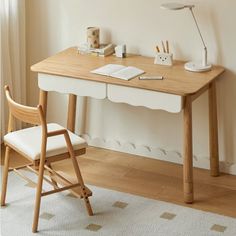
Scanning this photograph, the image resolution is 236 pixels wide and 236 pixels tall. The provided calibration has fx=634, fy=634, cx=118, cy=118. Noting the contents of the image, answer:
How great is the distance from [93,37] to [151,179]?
100cm

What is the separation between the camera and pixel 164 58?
3.96 m

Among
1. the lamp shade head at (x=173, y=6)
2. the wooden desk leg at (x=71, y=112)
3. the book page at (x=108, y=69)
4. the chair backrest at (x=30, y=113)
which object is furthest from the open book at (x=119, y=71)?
the chair backrest at (x=30, y=113)

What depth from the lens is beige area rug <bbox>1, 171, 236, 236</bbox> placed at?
337cm

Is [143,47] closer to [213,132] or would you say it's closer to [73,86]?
[73,86]

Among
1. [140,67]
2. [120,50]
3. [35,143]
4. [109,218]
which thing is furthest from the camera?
[120,50]

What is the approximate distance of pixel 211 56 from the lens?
3943mm

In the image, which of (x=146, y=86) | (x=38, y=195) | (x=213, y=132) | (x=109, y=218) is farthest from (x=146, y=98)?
(x=38, y=195)

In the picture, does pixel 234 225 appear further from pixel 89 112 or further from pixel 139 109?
pixel 89 112

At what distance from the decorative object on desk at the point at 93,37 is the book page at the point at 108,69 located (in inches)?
11.9

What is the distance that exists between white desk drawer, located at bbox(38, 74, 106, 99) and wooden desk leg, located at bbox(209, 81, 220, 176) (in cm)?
67

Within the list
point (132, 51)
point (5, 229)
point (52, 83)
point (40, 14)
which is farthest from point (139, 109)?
point (5, 229)

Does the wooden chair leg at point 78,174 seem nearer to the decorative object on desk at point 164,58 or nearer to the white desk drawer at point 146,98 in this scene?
the white desk drawer at point 146,98

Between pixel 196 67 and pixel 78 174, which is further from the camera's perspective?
pixel 196 67

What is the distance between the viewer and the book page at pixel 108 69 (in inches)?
149
